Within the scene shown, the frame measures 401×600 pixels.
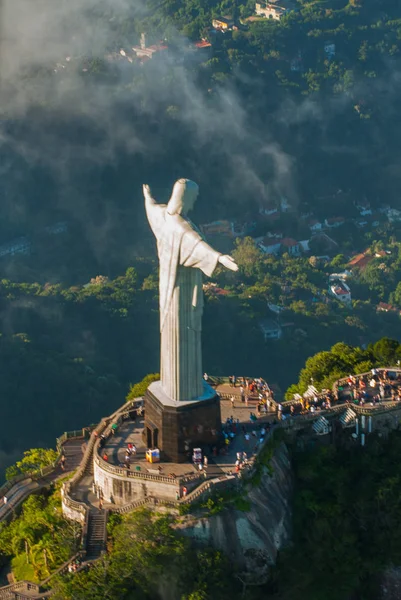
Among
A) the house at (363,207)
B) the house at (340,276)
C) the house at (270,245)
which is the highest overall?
the house at (363,207)

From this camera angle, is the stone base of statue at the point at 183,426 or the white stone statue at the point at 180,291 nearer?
the white stone statue at the point at 180,291

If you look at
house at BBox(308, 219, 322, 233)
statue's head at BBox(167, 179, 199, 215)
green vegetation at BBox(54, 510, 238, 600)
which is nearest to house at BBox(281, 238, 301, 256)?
house at BBox(308, 219, 322, 233)

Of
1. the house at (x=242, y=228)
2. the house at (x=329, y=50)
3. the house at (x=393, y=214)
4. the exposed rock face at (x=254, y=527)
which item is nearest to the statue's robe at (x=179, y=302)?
the exposed rock face at (x=254, y=527)

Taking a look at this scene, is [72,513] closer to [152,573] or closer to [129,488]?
[129,488]

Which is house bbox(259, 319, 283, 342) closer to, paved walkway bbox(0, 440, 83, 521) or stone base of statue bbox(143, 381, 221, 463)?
paved walkway bbox(0, 440, 83, 521)

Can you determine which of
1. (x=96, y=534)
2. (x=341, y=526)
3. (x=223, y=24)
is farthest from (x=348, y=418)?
(x=223, y=24)

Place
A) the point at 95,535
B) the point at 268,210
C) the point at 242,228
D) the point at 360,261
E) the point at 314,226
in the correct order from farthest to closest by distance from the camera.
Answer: the point at 268,210
the point at 314,226
the point at 242,228
the point at 360,261
the point at 95,535

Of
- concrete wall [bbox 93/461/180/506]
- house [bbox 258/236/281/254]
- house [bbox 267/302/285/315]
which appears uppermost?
house [bbox 258/236/281/254]

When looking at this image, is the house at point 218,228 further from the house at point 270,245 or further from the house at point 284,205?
the house at point 284,205
